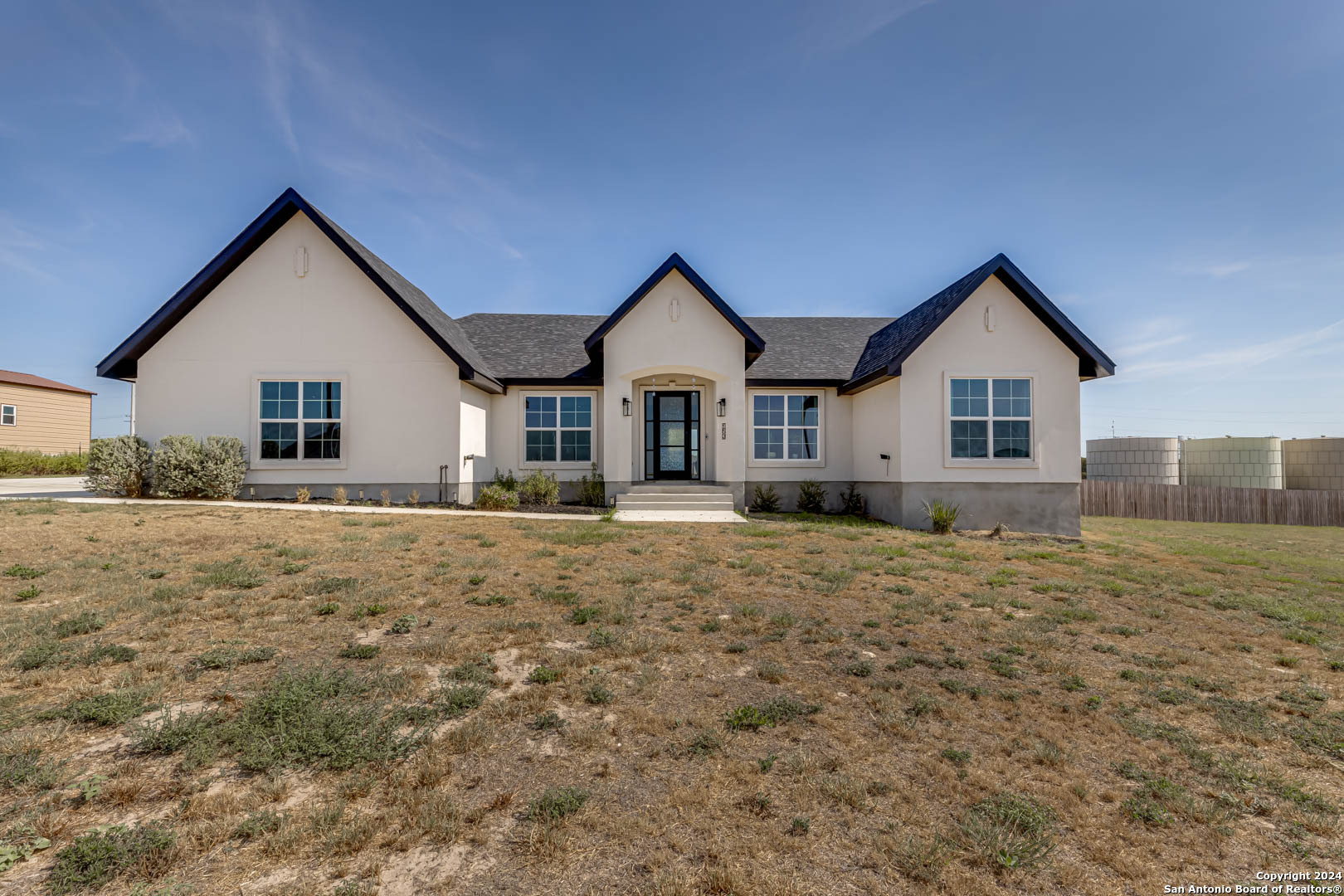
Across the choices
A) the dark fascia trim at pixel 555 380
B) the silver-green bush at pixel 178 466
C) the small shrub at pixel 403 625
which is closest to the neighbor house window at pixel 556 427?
the dark fascia trim at pixel 555 380

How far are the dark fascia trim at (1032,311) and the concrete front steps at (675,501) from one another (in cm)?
521

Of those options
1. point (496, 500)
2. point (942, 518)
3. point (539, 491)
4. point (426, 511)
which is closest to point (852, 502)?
point (942, 518)

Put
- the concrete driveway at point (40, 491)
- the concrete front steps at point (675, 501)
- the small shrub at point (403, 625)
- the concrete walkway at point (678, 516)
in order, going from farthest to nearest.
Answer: the concrete driveway at point (40, 491) < the concrete front steps at point (675, 501) < the concrete walkway at point (678, 516) < the small shrub at point (403, 625)

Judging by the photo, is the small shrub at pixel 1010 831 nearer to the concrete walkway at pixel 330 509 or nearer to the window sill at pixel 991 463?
the concrete walkway at pixel 330 509

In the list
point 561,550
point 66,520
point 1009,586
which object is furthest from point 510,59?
point 1009,586

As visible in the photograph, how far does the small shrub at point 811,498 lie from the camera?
1677 centimetres

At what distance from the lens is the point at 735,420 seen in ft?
52.3

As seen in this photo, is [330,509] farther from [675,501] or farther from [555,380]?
[675,501]

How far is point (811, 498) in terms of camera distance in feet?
55.0

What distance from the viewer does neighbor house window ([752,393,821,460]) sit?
17.3 metres

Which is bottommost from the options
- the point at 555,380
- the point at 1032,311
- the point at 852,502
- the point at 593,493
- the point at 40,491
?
the point at 852,502

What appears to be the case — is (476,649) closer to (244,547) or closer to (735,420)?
(244,547)

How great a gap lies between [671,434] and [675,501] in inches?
133

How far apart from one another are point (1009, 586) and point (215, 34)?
17.9 m
